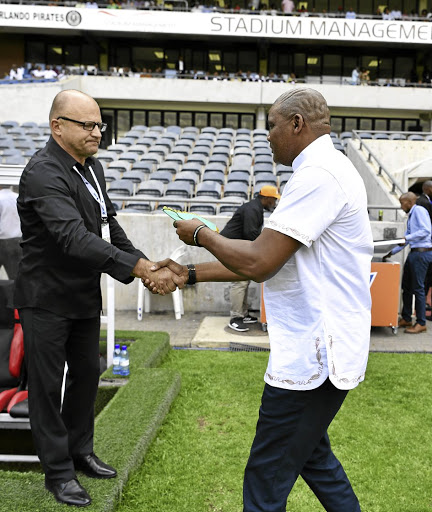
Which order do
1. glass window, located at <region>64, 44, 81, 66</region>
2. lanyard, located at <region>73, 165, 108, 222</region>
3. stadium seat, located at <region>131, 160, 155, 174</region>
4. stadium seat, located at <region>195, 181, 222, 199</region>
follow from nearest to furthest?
1. lanyard, located at <region>73, 165, 108, 222</region>
2. stadium seat, located at <region>195, 181, 222, 199</region>
3. stadium seat, located at <region>131, 160, 155, 174</region>
4. glass window, located at <region>64, 44, 81, 66</region>

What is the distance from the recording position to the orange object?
24.2ft

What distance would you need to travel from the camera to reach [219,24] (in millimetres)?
26766

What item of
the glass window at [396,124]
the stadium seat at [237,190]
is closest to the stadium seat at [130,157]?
the stadium seat at [237,190]

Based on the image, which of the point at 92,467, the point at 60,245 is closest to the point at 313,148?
the point at 60,245

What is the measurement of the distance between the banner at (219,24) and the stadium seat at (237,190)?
17.0 metres

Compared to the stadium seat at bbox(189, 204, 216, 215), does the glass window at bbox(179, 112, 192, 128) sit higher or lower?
higher

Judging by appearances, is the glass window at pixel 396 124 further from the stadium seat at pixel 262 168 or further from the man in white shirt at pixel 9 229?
the man in white shirt at pixel 9 229

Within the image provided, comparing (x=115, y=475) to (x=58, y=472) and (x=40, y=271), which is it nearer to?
(x=58, y=472)

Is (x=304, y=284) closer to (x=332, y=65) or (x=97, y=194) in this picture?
(x=97, y=194)

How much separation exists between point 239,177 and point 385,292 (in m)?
6.38

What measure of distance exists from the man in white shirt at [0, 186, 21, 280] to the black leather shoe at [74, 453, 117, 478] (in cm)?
331

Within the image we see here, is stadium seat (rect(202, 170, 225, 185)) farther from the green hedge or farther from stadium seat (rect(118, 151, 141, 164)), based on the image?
the green hedge

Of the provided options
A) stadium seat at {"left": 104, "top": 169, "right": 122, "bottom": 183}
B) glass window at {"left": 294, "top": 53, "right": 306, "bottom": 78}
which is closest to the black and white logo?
glass window at {"left": 294, "top": 53, "right": 306, "bottom": 78}

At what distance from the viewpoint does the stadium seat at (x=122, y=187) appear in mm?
11336
